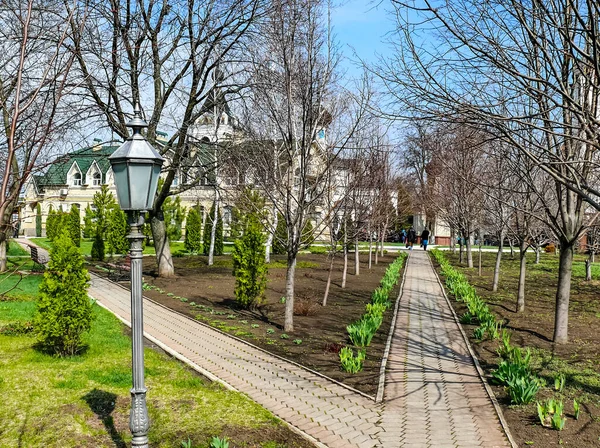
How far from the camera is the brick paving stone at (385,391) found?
5484 millimetres

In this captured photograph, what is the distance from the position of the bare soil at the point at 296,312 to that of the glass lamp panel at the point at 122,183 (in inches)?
160

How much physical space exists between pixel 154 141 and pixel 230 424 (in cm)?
1218

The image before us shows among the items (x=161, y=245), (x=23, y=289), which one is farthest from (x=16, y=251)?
(x=23, y=289)

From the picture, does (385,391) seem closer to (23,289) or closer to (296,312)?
(296,312)

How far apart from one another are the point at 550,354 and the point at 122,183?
24.6 ft

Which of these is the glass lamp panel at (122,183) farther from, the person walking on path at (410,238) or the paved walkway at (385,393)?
the person walking on path at (410,238)

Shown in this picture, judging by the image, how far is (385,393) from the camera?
6805 mm

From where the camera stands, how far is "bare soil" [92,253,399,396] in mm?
8414

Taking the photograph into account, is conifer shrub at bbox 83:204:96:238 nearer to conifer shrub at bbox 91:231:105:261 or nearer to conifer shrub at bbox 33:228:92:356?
conifer shrub at bbox 91:231:105:261

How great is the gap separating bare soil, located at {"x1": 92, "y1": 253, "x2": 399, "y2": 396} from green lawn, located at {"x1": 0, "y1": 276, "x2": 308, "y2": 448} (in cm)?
178

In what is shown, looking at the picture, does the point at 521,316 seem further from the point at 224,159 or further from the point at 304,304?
the point at 224,159

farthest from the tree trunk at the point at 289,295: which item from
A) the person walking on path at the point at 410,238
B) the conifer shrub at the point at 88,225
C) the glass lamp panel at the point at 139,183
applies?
the person walking on path at the point at 410,238

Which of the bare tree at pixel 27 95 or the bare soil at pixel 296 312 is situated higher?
the bare tree at pixel 27 95

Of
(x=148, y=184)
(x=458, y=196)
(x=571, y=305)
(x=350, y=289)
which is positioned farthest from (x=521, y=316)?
(x=148, y=184)
